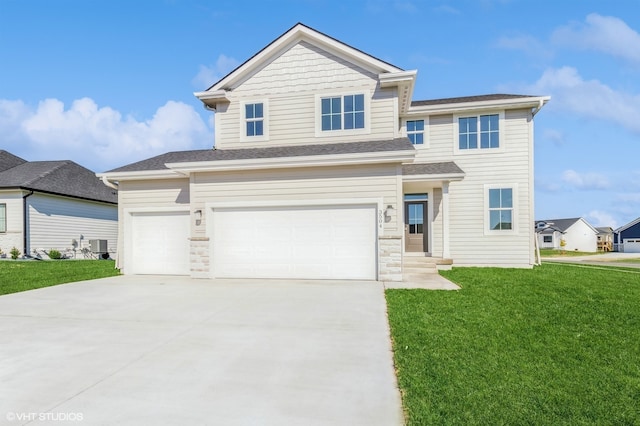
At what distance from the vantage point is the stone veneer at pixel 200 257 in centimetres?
1084

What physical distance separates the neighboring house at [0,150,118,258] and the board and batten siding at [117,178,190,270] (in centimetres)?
940

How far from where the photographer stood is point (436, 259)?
38.7 feet

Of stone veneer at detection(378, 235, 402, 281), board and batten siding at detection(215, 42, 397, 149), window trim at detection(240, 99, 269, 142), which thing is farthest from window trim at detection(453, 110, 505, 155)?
window trim at detection(240, 99, 269, 142)

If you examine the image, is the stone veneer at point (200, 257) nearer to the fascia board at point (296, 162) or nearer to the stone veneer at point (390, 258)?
the fascia board at point (296, 162)

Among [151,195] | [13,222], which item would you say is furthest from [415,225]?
[13,222]

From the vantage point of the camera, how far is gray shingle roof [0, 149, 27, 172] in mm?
21519

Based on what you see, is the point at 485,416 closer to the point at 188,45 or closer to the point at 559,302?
the point at 559,302

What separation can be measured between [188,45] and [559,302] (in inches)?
659

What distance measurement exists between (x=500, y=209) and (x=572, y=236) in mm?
47678

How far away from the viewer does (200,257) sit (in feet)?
35.7

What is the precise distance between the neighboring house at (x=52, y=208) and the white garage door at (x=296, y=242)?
12988 mm

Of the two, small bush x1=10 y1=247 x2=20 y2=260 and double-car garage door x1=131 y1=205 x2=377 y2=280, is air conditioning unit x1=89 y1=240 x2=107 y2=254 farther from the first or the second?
double-car garage door x1=131 y1=205 x2=377 y2=280

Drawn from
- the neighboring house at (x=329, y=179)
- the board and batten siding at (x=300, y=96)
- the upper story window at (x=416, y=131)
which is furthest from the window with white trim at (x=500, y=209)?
the board and batten siding at (x=300, y=96)

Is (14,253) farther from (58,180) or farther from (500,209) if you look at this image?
(500,209)
